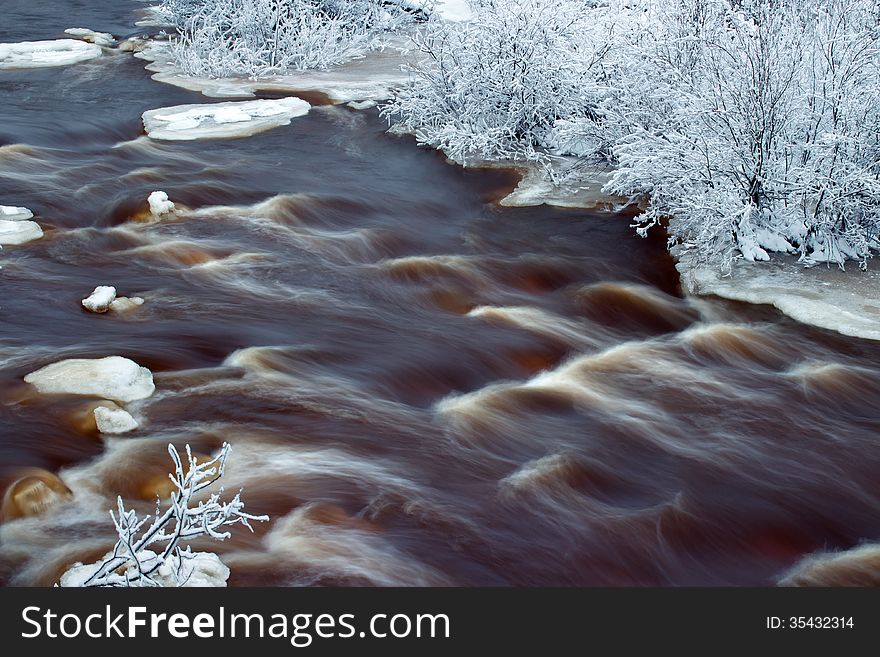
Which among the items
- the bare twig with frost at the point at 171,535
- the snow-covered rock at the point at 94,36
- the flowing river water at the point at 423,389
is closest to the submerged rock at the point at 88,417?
the flowing river water at the point at 423,389

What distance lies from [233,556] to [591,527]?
1.53m

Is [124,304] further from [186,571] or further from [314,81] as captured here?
[314,81]

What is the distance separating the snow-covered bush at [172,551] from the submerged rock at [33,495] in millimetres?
308

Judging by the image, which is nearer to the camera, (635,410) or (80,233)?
(635,410)

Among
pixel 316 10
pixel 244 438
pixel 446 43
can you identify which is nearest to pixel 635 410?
pixel 244 438

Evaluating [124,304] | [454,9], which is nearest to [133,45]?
[454,9]

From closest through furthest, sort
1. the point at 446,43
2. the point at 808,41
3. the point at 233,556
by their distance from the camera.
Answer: the point at 233,556
the point at 808,41
the point at 446,43

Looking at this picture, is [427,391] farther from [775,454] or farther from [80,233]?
[80,233]

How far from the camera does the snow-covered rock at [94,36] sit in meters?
13.7

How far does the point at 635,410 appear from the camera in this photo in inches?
216

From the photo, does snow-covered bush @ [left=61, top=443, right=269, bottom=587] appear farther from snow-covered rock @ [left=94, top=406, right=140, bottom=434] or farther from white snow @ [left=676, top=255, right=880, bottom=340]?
white snow @ [left=676, top=255, right=880, bottom=340]

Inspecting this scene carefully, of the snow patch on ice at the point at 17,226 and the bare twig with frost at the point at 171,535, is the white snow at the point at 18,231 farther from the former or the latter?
the bare twig with frost at the point at 171,535

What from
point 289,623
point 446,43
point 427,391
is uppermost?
point 446,43

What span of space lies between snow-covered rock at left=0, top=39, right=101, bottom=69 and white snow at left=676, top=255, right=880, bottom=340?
28.3 ft
